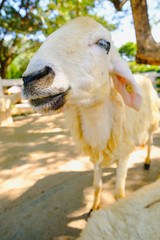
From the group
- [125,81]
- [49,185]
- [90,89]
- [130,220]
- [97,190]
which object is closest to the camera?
[130,220]

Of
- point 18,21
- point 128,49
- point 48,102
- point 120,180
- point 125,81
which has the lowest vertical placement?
point 120,180

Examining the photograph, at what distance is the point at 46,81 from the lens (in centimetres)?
91

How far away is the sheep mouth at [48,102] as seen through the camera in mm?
1000

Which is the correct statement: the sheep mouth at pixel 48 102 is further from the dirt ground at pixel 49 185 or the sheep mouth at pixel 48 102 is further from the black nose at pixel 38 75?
the dirt ground at pixel 49 185

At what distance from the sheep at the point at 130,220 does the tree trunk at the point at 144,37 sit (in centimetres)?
157

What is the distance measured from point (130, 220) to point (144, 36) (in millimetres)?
1912

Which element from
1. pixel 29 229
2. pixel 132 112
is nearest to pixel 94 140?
pixel 132 112

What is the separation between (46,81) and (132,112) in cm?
138

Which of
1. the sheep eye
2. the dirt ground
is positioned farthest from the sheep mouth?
the dirt ground

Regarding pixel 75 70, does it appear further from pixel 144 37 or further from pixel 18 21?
pixel 18 21

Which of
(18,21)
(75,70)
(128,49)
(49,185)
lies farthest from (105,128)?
(128,49)

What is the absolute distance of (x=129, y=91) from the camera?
1525 millimetres

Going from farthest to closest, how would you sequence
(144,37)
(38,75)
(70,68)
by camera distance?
(144,37) → (70,68) → (38,75)

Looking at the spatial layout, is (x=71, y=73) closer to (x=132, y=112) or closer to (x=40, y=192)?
(x=132, y=112)
